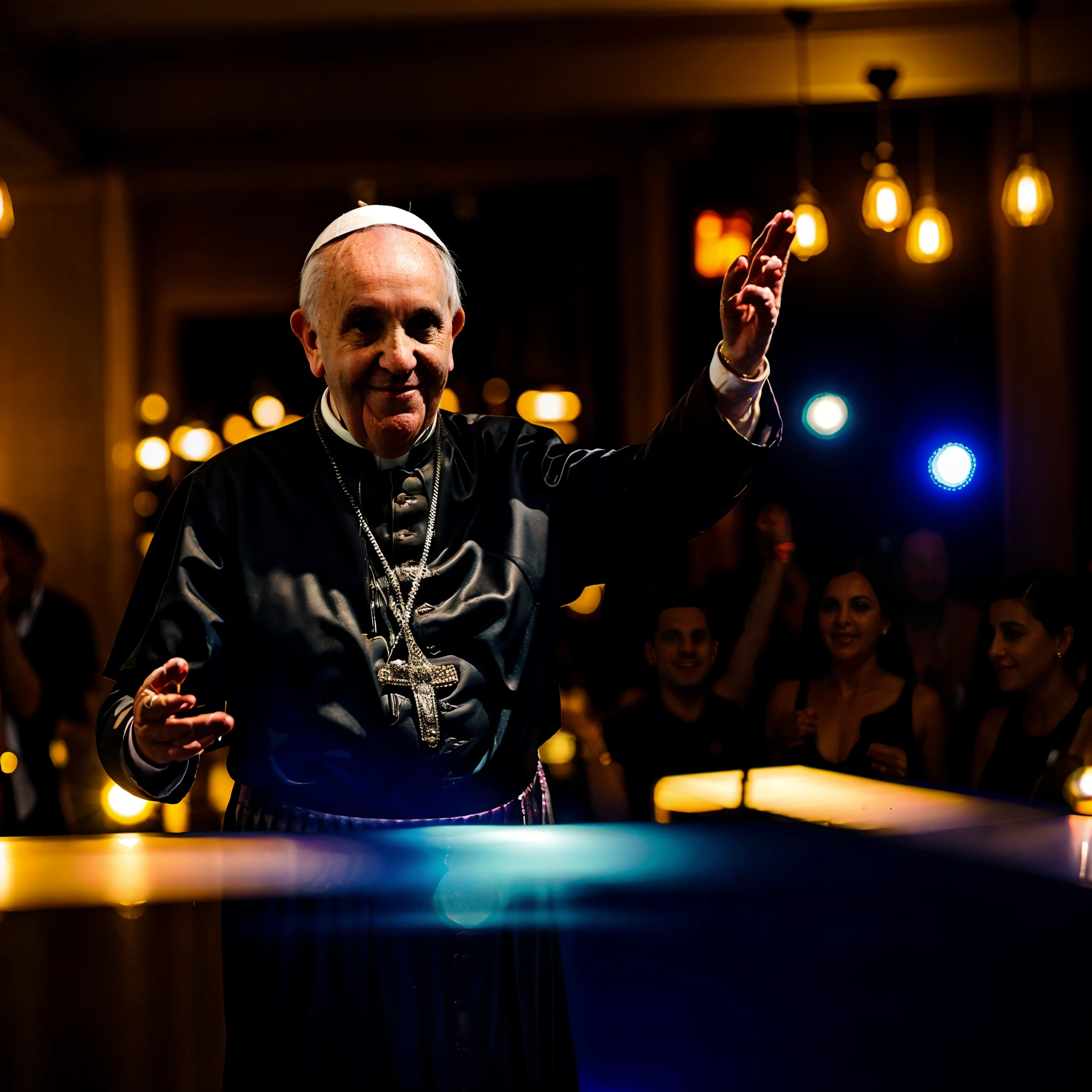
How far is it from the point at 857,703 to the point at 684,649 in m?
0.50

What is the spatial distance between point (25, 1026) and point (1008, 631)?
2.67 m

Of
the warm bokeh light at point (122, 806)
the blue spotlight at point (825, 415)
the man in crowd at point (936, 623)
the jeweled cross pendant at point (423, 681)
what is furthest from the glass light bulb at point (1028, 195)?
the jeweled cross pendant at point (423, 681)

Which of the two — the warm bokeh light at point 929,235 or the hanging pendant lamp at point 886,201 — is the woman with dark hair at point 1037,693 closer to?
the hanging pendant lamp at point 886,201

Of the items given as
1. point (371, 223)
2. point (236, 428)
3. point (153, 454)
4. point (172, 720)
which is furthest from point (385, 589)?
point (153, 454)

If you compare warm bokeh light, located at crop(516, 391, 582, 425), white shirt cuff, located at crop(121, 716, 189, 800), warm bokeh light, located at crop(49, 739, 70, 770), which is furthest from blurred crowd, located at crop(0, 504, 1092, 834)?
warm bokeh light, located at crop(516, 391, 582, 425)

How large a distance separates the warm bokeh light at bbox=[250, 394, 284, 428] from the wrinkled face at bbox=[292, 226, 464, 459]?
4144 millimetres

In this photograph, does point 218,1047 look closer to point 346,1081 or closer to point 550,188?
point 346,1081

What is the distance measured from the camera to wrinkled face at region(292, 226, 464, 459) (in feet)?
5.15

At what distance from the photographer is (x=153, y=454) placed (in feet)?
19.7

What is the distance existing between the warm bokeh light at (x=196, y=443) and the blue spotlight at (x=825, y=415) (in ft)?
8.62

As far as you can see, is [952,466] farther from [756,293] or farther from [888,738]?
[756,293]

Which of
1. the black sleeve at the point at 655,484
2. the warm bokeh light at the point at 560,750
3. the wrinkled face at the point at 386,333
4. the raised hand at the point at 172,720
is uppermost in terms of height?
the wrinkled face at the point at 386,333

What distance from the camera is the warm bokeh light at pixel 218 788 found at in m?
5.09

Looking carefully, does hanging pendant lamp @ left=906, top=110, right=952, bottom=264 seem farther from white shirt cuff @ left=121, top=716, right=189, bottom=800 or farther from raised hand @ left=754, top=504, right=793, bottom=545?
white shirt cuff @ left=121, top=716, right=189, bottom=800
